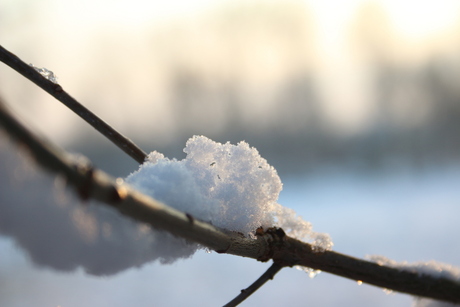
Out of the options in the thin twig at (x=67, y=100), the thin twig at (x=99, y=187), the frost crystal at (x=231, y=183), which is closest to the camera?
the thin twig at (x=99, y=187)

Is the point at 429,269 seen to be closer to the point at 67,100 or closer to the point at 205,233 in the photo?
the point at 205,233

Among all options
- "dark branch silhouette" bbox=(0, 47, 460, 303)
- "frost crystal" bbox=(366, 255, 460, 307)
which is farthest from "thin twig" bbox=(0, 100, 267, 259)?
"frost crystal" bbox=(366, 255, 460, 307)

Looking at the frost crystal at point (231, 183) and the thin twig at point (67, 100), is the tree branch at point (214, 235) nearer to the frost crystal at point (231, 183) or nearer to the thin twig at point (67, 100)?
the frost crystal at point (231, 183)

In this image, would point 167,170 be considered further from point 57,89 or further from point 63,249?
point 57,89

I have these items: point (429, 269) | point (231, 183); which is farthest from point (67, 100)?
point (429, 269)

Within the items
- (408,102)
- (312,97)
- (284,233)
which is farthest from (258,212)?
(408,102)

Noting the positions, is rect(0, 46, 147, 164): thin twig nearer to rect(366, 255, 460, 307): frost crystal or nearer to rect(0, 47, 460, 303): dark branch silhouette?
rect(0, 47, 460, 303): dark branch silhouette

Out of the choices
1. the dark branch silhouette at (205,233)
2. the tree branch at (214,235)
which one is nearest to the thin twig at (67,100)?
the dark branch silhouette at (205,233)
